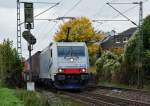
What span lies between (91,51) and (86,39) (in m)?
2.27

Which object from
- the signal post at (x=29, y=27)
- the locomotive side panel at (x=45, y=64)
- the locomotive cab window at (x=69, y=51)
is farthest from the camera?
the locomotive side panel at (x=45, y=64)

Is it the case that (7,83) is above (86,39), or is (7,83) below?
below

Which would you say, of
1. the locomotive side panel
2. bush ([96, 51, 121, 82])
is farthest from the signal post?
bush ([96, 51, 121, 82])

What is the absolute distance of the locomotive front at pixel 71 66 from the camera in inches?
1502

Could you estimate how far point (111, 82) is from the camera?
180 feet

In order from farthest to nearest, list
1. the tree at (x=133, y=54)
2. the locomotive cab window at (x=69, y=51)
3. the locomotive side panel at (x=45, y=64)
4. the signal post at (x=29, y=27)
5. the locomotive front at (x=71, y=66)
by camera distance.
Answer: the tree at (x=133, y=54), the locomotive side panel at (x=45, y=64), the locomotive cab window at (x=69, y=51), the locomotive front at (x=71, y=66), the signal post at (x=29, y=27)

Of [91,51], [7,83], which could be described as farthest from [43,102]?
[91,51]

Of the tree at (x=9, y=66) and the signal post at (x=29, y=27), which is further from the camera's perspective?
the tree at (x=9, y=66)

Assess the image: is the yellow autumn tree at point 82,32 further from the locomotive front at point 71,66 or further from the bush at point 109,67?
the locomotive front at point 71,66

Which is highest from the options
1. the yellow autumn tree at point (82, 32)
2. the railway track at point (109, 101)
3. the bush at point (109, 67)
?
the yellow autumn tree at point (82, 32)

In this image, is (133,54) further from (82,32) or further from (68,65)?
(82,32)

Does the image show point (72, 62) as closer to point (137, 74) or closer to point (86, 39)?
point (137, 74)

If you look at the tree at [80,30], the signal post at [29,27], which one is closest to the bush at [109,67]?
the signal post at [29,27]

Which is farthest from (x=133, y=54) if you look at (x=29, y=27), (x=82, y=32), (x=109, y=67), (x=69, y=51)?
(x=82, y=32)
